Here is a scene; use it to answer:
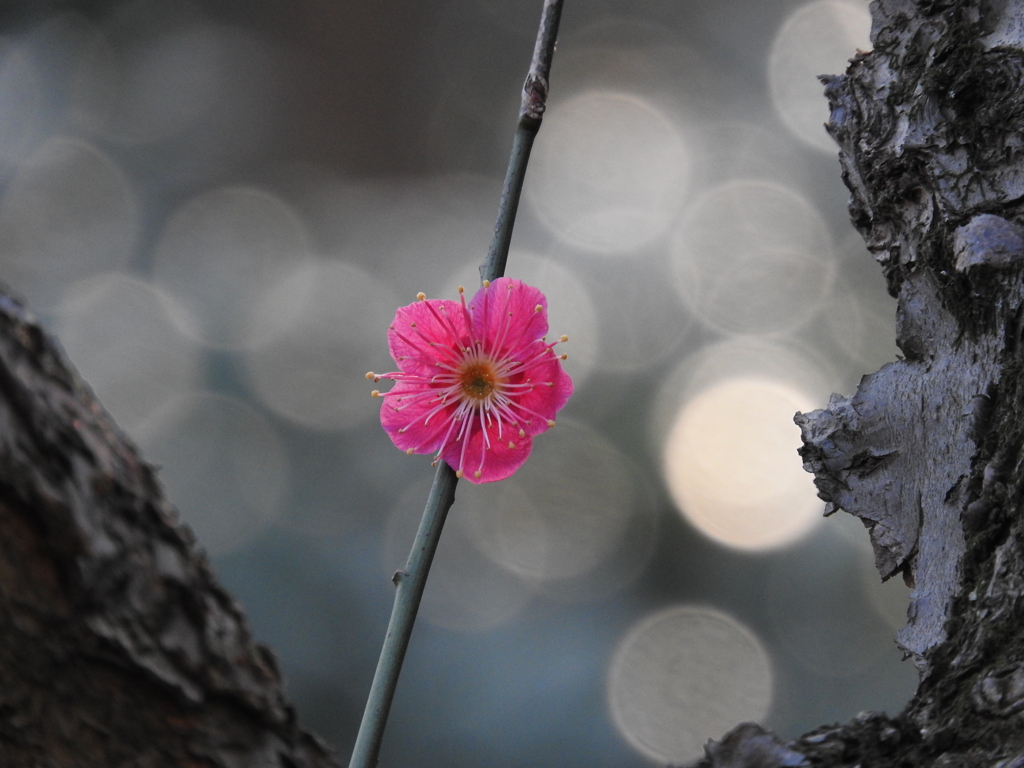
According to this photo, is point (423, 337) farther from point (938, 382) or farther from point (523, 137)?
point (938, 382)

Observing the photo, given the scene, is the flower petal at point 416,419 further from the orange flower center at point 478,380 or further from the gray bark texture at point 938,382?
the gray bark texture at point 938,382

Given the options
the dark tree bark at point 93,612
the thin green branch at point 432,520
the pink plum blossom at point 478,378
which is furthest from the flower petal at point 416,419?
the dark tree bark at point 93,612

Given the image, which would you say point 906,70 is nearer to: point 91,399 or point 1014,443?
point 1014,443

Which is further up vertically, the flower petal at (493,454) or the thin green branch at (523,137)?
the thin green branch at (523,137)

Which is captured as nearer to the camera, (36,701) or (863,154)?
(36,701)

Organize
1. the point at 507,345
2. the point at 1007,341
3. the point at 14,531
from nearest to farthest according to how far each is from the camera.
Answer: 1. the point at 14,531
2. the point at 1007,341
3. the point at 507,345

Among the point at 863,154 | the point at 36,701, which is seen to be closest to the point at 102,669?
the point at 36,701
